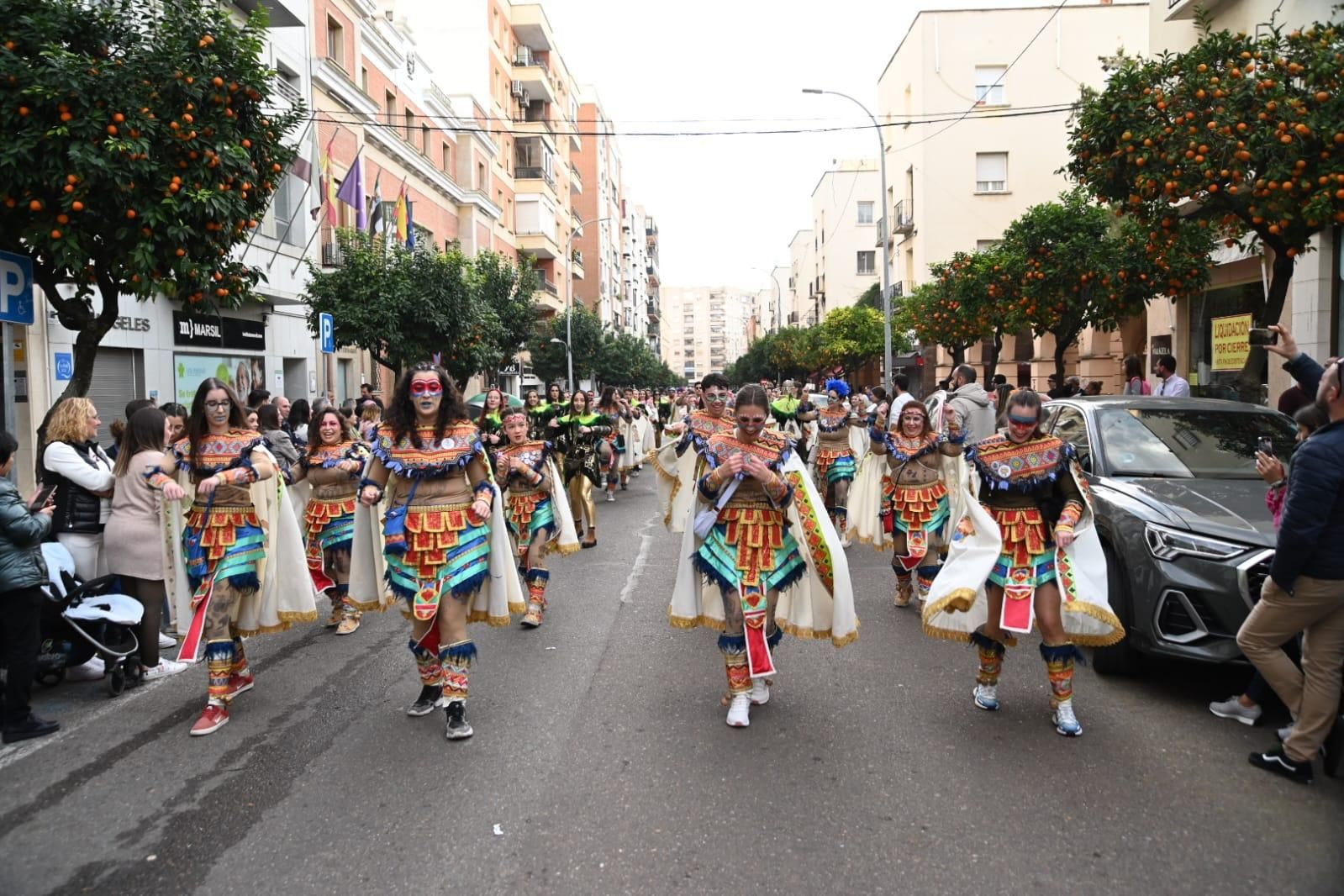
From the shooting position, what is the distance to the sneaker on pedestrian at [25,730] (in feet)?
A: 17.2

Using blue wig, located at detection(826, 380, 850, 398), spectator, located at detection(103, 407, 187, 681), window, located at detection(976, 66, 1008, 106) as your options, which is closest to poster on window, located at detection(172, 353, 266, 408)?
blue wig, located at detection(826, 380, 850, 398)

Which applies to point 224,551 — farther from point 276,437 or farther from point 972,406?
point 972,406

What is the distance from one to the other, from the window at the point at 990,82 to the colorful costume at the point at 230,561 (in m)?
36.4

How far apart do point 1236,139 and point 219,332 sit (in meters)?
17.6

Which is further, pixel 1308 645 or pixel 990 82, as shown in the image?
pixel 990 82

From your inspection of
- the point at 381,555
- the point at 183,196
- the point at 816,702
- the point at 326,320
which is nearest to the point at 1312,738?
the point at 816,702

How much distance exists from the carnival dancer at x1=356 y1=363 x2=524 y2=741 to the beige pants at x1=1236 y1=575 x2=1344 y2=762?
3783 mm

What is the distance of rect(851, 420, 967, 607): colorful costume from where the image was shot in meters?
7.85

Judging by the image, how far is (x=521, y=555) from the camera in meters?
7.98

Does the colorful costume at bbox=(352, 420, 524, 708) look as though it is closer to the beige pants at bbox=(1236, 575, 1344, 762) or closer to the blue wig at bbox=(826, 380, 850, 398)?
the beige pants at bbox=(1236, 575, 1344, 762)

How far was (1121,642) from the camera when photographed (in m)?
5.75

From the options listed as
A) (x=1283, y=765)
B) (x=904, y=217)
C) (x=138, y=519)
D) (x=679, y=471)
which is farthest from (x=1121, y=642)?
(x=904, y=217)

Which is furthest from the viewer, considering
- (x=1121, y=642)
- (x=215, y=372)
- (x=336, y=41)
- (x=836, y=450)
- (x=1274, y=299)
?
(x=336, y=41)

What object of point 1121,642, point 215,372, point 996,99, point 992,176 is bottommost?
point 1121,642
